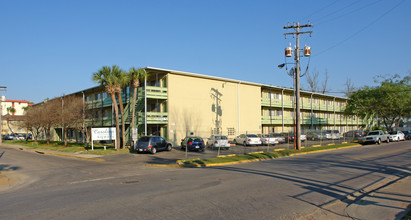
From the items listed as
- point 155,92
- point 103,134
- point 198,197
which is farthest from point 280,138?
point 198,197

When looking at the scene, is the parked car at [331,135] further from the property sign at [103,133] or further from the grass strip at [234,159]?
the property sign at [103,133]

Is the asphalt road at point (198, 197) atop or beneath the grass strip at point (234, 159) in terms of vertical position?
atop

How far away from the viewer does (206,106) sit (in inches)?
1497

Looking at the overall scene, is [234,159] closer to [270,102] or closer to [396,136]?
[270,102]

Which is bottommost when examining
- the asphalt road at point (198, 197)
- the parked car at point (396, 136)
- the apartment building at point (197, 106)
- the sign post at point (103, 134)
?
the parked car at point (396, 136)

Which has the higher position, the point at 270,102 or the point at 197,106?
the point at 270,102

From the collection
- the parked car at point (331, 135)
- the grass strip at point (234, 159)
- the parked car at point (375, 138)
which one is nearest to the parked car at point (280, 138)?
the parked car at point (331, 135)

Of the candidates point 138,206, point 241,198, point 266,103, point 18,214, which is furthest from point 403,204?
point 266,103

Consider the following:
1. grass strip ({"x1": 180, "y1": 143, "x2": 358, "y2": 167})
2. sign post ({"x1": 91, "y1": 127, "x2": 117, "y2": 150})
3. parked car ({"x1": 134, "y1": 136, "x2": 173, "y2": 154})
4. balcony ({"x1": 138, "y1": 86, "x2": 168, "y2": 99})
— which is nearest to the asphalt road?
grass strip ({"x1": 180, "y1": 143, "x2": 358, "y2": 167})

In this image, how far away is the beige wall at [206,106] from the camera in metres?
34.2

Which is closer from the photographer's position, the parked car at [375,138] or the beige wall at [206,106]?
the beige wall at [206,106]

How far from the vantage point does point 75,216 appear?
667 cm

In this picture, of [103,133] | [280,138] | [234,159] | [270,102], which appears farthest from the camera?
[270,102]

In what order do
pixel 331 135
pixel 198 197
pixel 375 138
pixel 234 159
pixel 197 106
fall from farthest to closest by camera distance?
pixel 331 135
pixel 197 106
pixel 375 138
pixel 234 159
pixel 198 197
